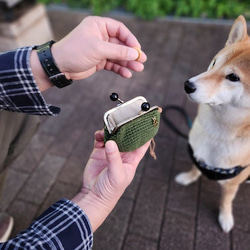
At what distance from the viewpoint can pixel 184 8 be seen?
11.8ft

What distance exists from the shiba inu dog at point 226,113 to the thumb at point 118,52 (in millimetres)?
330

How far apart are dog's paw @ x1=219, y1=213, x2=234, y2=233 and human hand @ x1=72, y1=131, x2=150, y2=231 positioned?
96cm

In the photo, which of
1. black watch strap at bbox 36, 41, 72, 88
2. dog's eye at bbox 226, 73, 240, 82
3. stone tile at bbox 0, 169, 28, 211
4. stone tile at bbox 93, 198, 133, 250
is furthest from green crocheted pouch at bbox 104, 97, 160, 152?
stone tile at bbox 0, 169, 28, 211

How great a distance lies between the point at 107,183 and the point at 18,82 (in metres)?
0.58

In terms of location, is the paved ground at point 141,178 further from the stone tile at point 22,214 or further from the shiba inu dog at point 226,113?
the shiba inu dog at point 226,113

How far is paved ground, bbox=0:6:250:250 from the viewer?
5.64 feet

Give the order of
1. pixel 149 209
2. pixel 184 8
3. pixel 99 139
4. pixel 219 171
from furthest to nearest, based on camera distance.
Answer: pixel 184 8
pixel 149 209
pixel 219 171
pixel 99 139

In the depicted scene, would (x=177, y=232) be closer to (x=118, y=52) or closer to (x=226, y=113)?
(x=226, y=113)

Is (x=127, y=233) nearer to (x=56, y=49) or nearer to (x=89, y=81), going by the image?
(x=56, y=49)

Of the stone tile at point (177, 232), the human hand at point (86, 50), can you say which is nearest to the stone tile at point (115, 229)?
the stone tile at point (177, 232)

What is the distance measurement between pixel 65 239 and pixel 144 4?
3516 mm

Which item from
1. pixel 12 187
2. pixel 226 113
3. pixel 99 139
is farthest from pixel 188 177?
pixel 12 187

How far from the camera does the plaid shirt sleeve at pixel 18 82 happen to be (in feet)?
3.45

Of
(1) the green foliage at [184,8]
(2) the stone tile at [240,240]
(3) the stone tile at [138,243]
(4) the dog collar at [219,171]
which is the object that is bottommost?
(2) the stone tile at [240,240]
